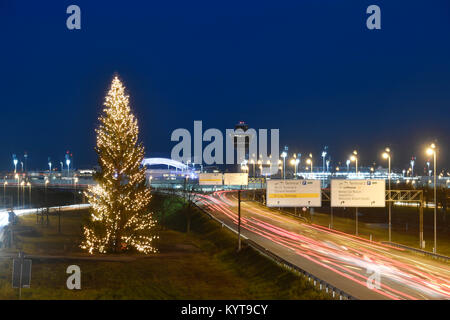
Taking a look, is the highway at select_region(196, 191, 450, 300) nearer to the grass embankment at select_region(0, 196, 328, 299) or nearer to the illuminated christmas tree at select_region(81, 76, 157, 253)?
the grass embankment at select_region(0, 196, 328, 299)

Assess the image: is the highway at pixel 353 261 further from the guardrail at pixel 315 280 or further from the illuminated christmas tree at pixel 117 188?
the illuminated christmas tree at pixel 117 188

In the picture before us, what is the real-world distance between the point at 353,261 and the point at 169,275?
14193mm

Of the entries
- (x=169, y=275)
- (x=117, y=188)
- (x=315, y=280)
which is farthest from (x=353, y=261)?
(x=117, y=188)

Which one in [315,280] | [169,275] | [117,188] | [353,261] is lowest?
[169,275]

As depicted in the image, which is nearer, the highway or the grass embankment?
the highway

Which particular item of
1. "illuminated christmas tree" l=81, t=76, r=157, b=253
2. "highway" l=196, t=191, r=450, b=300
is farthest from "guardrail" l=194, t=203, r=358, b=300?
"illuminated christmas tree" l=81, t=76, r=157, b=253

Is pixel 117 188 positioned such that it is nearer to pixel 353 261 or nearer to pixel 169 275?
pixel 169 275

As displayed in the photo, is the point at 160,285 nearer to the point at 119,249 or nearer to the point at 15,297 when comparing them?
the point at 15,297

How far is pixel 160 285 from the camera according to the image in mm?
30422

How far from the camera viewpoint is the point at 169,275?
1345 inches

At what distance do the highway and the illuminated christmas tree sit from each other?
12558mm

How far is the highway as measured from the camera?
27.1 m
